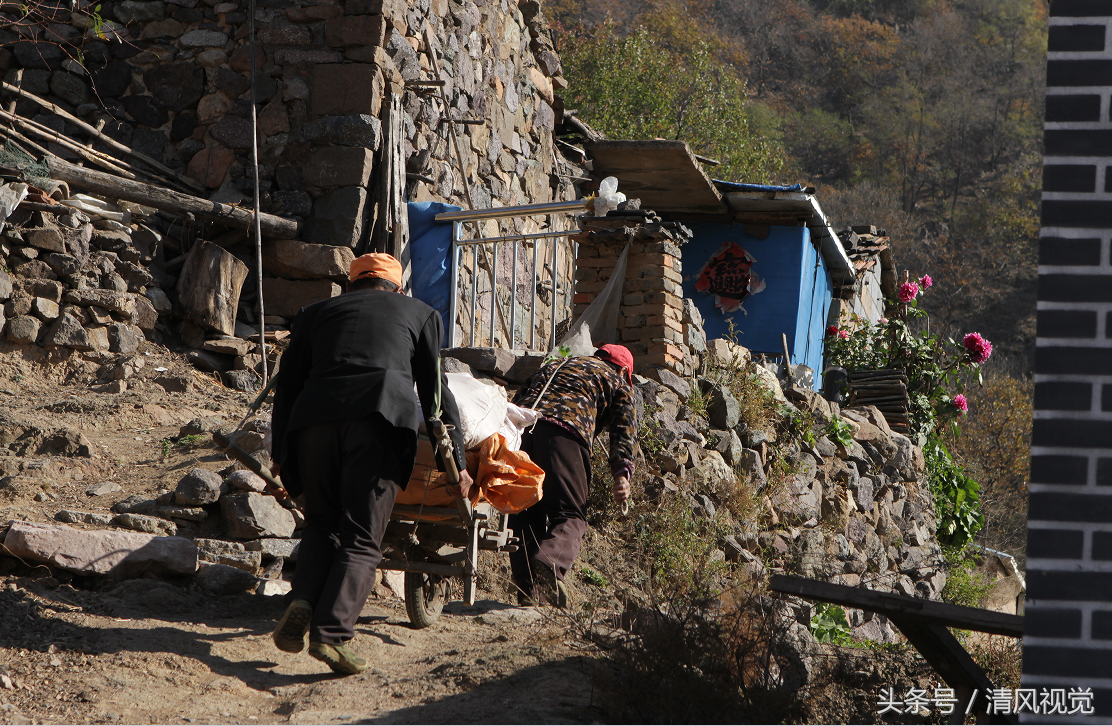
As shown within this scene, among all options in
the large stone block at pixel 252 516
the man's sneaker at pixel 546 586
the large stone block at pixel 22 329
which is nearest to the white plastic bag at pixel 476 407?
the man's sneaker at pixel 546 586

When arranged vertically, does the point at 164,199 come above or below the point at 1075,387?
above

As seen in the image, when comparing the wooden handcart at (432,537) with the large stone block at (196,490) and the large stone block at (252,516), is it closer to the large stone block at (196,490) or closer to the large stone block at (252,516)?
the large stone block at (252,516)

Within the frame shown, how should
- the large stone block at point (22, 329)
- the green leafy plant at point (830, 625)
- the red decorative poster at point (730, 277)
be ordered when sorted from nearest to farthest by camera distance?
the green leafy plant at point (830, 625) < the large stone block at point (22, 329) < the red decorative poster at point (730, 277)

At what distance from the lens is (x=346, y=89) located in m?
8.35

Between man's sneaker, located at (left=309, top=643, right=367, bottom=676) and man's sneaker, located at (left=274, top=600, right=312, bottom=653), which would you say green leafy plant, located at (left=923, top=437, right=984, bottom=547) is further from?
man's sneaker, located at (left=274, top=600, right=312, bottom=653)

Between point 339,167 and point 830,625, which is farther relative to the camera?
point 339,167

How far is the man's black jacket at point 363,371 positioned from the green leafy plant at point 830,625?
297 centimetres

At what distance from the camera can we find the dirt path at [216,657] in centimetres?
345

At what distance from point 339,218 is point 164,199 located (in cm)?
134

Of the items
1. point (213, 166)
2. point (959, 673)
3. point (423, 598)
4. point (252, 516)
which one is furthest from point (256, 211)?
point (959, 673)

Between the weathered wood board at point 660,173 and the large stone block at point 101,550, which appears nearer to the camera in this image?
the large stone block at point 101,550

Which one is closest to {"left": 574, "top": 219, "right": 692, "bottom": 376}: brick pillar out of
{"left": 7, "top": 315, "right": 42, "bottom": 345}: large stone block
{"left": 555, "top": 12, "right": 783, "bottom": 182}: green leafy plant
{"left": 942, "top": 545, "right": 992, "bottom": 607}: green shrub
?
{"left": 942, "top": 545, "right": 992, "bottom": 607}: green shrub

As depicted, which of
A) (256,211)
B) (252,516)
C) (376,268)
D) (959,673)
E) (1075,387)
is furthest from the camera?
(256,211)

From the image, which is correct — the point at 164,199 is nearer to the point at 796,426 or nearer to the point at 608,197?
the point at 608,197
